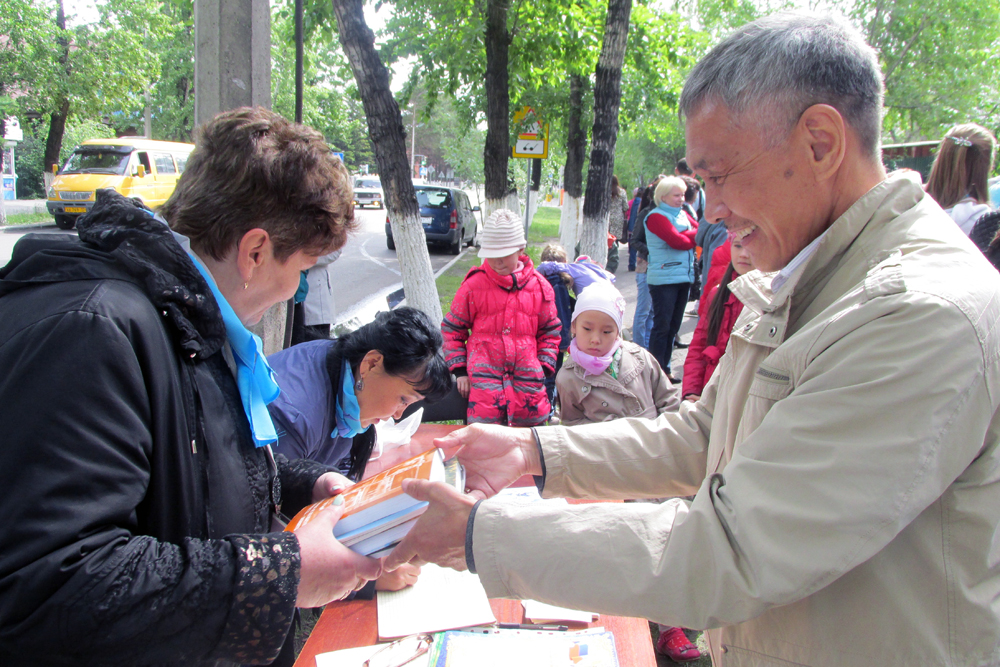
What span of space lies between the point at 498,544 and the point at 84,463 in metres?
0.72

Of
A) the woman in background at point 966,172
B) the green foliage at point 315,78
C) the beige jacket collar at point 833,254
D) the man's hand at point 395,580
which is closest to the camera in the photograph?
the beige jacket collar at point 833,254

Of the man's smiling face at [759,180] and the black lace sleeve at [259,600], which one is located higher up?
the man's smiling face at [759,180]

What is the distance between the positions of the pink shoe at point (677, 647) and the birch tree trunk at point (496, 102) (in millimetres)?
6032

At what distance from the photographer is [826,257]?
1269mm

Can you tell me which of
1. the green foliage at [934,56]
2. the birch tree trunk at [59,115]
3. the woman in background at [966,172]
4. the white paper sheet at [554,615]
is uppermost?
the green foliage at [934,56]

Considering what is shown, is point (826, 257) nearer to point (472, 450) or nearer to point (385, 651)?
point (472, 450)

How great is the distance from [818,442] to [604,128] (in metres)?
6.41

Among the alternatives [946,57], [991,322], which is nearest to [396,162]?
[991,322]

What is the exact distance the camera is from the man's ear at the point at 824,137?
1199 millimetres

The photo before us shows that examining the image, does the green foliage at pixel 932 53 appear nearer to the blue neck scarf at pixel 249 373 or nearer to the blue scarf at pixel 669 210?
the blue scarf at pixel 669 210

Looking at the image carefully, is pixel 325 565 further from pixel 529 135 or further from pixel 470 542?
pixel 529 135

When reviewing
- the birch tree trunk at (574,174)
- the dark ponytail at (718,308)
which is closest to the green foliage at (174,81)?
the birch tree trunk at (574,174)

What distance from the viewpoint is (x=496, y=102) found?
841cm

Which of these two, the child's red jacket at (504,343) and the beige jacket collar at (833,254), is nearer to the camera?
the beige jacket collar at (833,254)
